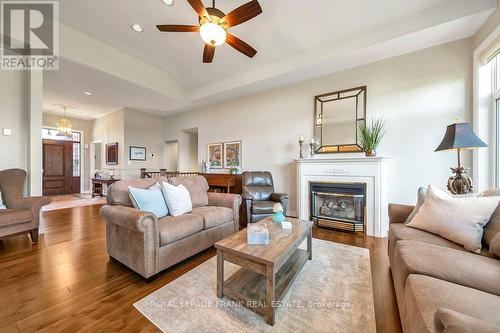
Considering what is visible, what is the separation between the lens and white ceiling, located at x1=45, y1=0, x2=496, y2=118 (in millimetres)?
2512

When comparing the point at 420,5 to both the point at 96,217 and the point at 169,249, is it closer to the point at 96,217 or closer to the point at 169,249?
the point at 169,249

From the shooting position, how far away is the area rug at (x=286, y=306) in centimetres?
128

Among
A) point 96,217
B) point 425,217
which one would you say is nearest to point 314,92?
point 425,217

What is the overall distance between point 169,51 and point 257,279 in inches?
170

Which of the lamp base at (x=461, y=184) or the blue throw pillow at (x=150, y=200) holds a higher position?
the lamp base at (x=461, y=184)

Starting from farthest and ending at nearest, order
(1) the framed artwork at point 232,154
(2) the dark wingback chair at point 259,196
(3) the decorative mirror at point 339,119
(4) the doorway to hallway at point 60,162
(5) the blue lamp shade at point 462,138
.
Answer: (4) the doorway to hallway at point 60,162
(1) the framed artwork at point 232,154
(3) the decorative mirror at point 339,119
(2) the dark wingback chair at point 259,196
(5) the blue lamp shade at point 462,138

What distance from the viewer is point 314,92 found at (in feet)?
12.4

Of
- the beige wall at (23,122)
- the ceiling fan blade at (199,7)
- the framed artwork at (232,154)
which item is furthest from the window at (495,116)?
the beige wall at (23,122)

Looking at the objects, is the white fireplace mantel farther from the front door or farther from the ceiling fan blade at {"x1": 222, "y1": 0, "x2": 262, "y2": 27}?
the front door

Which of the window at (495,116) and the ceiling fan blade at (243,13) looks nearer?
the ceiling fan blade at (243,13)

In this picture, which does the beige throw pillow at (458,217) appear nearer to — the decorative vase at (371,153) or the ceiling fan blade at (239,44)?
the decorative vase at (371,153)

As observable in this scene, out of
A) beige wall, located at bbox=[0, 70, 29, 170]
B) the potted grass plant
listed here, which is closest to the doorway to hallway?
beige wall, located at bbox=[0, 70, 29, 170]

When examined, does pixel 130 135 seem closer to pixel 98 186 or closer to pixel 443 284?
pixel 98 186

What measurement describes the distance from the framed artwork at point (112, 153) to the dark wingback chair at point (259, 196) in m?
4.66
